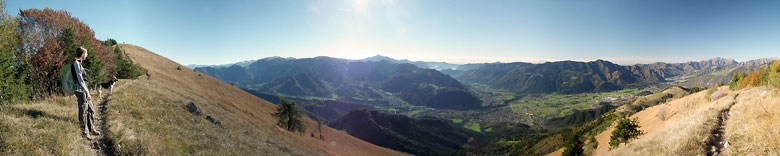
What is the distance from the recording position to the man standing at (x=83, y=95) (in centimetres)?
847

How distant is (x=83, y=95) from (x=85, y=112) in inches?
30.9

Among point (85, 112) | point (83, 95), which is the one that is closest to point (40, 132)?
point (85, 112)

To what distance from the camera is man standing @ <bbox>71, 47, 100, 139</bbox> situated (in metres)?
8.47

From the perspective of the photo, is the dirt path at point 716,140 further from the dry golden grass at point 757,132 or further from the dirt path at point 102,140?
the dirt path at point 102,140

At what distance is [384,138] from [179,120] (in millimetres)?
123177

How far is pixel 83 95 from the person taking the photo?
8.66 meters

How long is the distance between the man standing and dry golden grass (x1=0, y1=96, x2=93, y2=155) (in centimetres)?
32

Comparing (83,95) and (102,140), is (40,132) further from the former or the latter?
(102,140)

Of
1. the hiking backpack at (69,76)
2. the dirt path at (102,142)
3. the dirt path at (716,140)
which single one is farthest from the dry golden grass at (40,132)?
the dirt path at (716,140)

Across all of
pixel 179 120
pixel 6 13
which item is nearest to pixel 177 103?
pixel 179 120

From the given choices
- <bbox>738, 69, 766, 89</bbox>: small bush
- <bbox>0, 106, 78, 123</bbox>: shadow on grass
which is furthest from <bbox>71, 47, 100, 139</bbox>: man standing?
<bbox>738, 69, 766, 89</bbox>: small bush

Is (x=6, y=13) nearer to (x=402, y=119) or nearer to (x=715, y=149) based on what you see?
(x=715, y=149)

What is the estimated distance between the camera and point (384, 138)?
449 ft

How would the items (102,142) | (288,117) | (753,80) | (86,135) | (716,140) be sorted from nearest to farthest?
(86,135) → (102,142) → (716,140) → (753,80) → (288,117)
